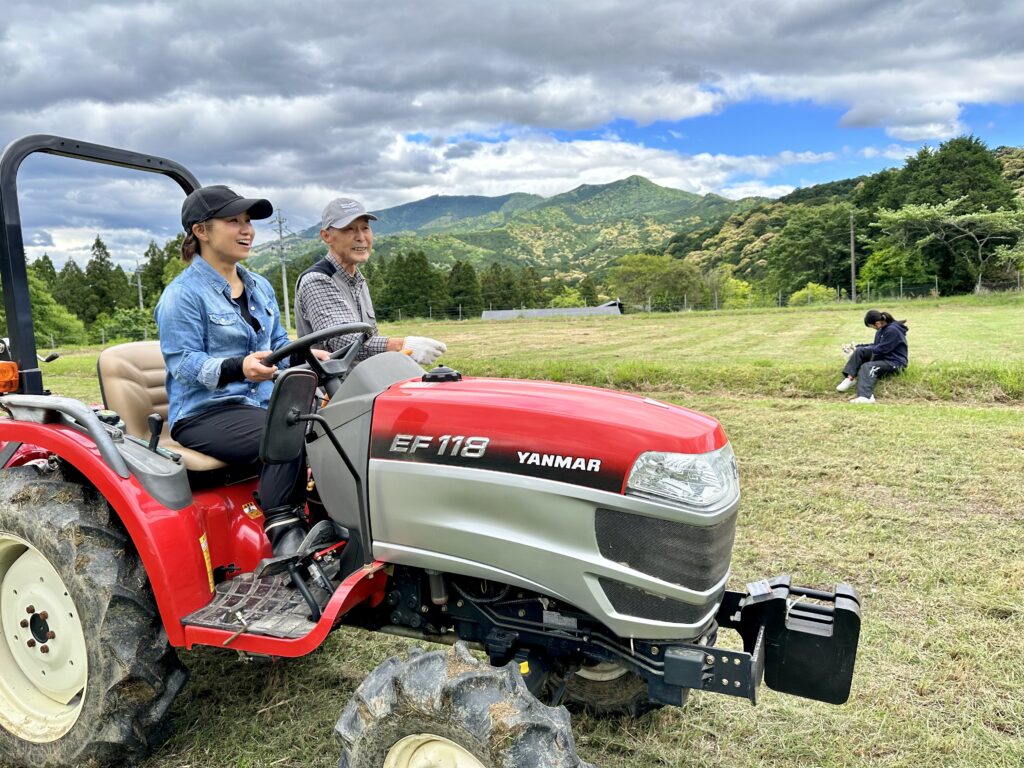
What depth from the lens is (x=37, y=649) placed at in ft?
9.16

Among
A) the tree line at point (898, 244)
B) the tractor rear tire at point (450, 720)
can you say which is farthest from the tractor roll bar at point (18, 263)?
the tree line at point (898, 244)

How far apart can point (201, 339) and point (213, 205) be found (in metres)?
0.55

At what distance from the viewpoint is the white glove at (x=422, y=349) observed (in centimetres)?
297

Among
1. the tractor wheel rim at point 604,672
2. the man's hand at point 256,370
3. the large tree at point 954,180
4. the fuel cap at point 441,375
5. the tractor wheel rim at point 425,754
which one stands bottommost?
the tractor wheel rim at point 604,672

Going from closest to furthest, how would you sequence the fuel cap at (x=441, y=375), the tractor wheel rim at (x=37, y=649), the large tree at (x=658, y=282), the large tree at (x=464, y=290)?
the fuel cap at (x=441, y=375) → the tractor wheel rim at (x=37, y=649) → the large tree at (x=464, y=290) → the large tree at (x=658, y=282)

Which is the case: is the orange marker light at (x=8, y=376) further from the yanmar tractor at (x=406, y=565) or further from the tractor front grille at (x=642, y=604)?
the tractor front grille at (x=642, y=604)

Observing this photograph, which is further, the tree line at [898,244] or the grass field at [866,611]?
the tree line at [898,244]

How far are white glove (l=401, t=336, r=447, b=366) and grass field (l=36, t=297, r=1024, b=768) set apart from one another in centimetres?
145

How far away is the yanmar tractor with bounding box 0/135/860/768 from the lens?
6.81ft

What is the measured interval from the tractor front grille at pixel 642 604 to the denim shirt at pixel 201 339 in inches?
64.5

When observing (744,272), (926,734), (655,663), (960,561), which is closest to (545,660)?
(655,663)

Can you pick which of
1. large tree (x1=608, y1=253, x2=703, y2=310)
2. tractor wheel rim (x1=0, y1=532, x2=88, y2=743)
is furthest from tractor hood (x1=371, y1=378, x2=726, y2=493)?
large tree (x1=608, y1=253, x2=703, y2=310)

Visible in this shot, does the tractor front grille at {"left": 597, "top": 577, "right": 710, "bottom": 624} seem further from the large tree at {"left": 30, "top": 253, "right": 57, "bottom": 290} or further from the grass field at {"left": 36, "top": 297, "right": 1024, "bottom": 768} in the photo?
the large tree at {"left": 30, "top": 253, "right": 57, "bottom": 290}

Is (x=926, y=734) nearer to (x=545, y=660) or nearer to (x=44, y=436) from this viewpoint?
(x=545, y=660)
